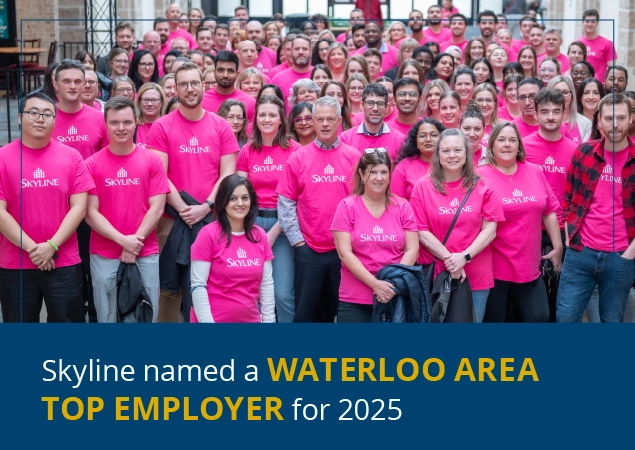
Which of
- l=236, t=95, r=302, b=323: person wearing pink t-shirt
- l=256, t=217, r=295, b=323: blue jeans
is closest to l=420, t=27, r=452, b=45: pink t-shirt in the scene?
l=236, t=95, r=302, b=323: person wearing pink t-shirt

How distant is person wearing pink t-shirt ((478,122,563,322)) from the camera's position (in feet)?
22.9

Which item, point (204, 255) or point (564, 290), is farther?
point (564, 290)

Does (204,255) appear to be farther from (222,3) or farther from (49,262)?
(222,3)

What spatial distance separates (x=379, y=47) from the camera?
13031 mm

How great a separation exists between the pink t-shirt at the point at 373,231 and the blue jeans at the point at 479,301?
0.62 m

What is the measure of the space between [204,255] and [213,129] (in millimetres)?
1543

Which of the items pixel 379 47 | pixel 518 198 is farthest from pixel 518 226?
pixel 379 47

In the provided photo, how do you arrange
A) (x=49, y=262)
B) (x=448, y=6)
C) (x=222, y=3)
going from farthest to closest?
(x=222, y=3) → (x=448, y=6) → (x=49, y=262)

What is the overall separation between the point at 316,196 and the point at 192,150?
38.9 inches

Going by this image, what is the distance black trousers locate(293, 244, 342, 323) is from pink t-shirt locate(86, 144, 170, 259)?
103cm

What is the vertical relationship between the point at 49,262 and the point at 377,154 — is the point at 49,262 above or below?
below

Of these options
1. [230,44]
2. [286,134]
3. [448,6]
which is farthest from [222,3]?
[286,134]

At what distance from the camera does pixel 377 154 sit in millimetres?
6633

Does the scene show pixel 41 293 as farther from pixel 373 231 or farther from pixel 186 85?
pixel 373 231
